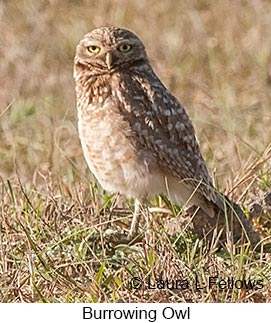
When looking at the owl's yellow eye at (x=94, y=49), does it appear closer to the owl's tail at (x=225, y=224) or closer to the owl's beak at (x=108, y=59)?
the owl's beak at (x=108, y=59)

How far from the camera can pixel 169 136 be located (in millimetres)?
6113

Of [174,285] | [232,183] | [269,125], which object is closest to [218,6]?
[269,125]

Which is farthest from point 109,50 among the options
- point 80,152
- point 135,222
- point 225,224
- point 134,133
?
point 80,152

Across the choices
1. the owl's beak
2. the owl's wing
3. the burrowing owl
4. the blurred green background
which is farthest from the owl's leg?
the blurred green background

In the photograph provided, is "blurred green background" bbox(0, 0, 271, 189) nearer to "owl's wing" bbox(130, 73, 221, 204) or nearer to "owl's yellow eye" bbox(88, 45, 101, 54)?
"owl's wing" bbox(130, 73, 221, 204)

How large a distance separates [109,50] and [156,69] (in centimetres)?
346

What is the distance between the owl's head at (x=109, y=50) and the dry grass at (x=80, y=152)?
0.62 m

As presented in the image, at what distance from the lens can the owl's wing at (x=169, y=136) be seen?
6.06 m

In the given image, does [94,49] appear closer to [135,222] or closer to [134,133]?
[134,133]

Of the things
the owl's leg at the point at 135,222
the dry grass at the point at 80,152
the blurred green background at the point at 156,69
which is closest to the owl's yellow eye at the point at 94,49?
the dry grass at the point at 80,152

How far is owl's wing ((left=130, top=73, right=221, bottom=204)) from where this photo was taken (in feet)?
19.9

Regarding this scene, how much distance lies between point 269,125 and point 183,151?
1998mm

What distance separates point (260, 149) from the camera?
7.41m
